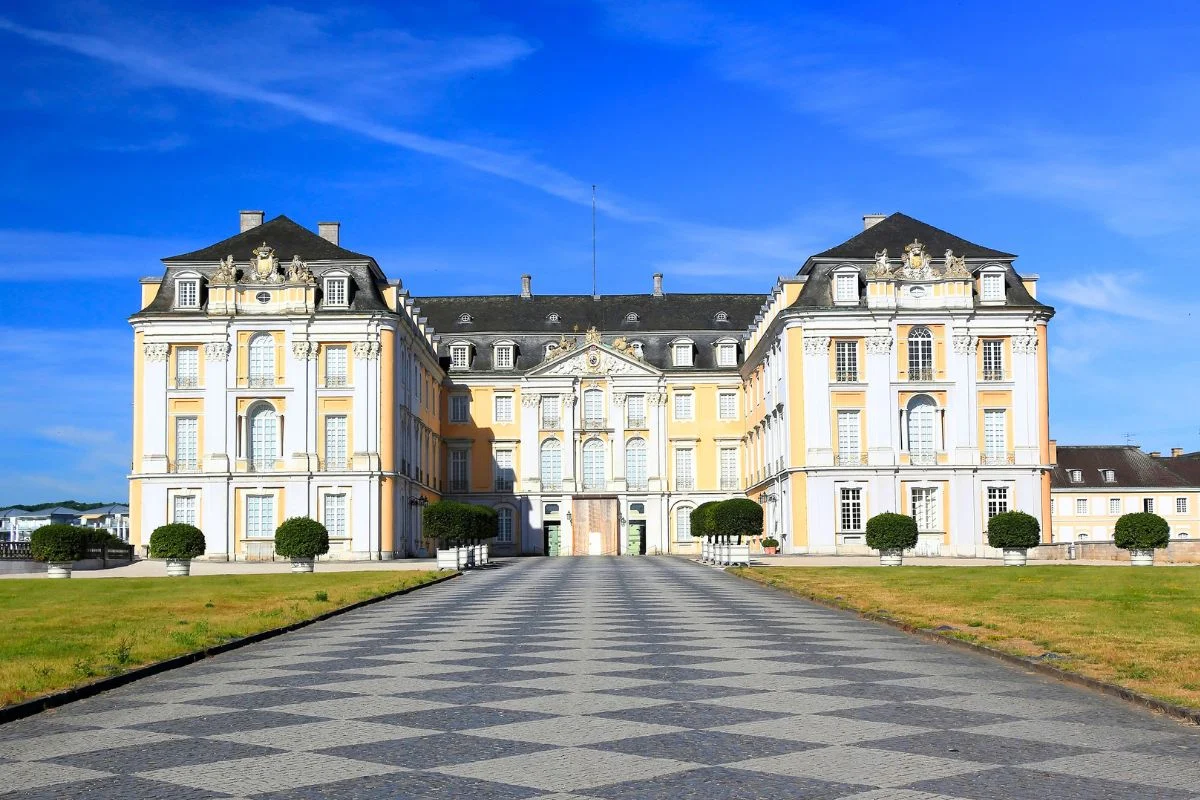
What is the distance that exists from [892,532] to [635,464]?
30.5 meters

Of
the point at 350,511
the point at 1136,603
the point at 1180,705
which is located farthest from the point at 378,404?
the point at 1180,705

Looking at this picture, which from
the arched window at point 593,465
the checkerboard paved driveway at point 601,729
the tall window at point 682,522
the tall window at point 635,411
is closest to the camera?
the checkerboard paved driveway at point 601,729

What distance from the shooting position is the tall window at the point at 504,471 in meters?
75.9

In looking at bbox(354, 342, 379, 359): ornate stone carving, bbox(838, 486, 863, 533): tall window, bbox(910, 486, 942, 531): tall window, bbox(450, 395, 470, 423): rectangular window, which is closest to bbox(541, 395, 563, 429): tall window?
bbox(450, 395, 470, 423): rectangular window

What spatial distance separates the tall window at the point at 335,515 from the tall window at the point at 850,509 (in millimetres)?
21461

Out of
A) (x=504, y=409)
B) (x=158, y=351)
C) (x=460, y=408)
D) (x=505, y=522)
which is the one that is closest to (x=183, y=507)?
(x=158, y=351)

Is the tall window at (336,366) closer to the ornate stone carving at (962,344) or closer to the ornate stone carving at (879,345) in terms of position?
the ornate stone carving at (879,345)

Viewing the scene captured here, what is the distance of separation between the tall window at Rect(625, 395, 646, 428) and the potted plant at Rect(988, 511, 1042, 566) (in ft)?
106

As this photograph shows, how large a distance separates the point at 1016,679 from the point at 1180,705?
8.33 feet

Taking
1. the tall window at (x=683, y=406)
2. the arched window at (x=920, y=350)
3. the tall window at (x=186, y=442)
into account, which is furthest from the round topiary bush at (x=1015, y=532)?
the tall window at (x=186, y=442)

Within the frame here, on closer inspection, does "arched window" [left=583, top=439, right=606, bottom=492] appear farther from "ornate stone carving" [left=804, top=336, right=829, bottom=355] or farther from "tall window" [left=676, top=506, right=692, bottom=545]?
"ornate stone carving" [left=804, top=336, right=829, bottom=355]

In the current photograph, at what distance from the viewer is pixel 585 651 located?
15.7 metres

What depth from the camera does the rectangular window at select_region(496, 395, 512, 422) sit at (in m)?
76.7

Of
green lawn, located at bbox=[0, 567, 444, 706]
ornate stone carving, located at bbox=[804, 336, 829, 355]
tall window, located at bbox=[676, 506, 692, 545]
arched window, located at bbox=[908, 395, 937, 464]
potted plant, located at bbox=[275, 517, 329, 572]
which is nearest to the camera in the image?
green lawn, located at bbox=[0, 567, 444, 706]
